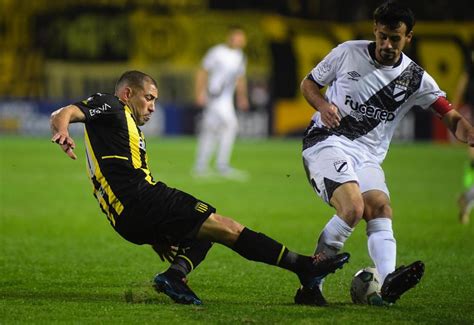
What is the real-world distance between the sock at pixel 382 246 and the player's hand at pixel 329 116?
2.38ft

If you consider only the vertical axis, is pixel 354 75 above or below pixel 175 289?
above

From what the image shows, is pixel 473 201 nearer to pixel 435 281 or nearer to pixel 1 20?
pixel 435 281

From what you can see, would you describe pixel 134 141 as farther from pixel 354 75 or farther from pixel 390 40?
pixel 390 40

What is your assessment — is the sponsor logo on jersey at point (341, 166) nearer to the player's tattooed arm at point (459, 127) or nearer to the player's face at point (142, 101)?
the player's tattooed arm at point (459, 127)

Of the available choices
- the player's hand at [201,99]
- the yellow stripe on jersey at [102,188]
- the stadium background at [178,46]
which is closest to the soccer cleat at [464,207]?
the yellow stripe on jersey at [102,188]

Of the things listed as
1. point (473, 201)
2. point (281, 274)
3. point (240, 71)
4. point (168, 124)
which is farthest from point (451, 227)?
point (168, 124)

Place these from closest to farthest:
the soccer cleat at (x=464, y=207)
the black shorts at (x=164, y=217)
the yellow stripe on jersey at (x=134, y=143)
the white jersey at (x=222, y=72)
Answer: the black shorts at (x=164, y=217) < the yellow stripe on jersey at (x=134, y=143) < the soccer cleat at (x=464, y=207) < the white jersey at (x=222, y=72)

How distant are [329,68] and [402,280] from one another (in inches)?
65.8

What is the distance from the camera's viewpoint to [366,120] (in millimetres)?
7113

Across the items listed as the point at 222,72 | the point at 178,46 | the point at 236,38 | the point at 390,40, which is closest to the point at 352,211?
the point at 390,40

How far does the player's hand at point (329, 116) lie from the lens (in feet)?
22.5

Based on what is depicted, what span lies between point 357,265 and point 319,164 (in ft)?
6.90

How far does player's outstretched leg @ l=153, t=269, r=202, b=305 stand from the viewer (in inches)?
260

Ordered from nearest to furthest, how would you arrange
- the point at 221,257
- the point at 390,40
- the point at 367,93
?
the point at 390,40, the point at 367,93, the point at 221,257
